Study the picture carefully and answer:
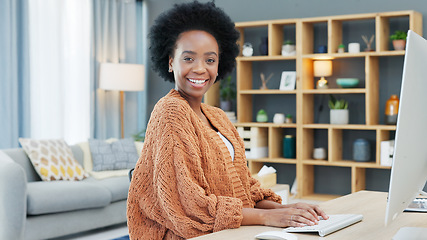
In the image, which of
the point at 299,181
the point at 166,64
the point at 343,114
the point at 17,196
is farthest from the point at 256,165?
the point at 166,64

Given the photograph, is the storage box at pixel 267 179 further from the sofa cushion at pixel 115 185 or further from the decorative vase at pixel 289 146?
the decorative vase at pixel 289 146

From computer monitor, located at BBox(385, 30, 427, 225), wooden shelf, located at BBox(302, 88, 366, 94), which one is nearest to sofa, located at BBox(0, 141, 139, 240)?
wooden shelf, located at BBox(302, 88, 366, 94)

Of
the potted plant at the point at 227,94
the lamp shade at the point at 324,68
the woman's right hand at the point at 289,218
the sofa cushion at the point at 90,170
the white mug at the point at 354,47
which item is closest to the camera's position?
the woman's right hand at the point at 289,218

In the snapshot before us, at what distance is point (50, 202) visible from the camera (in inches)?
156

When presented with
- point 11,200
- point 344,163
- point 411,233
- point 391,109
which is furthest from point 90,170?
point 411,233

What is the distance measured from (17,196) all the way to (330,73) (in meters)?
3.42

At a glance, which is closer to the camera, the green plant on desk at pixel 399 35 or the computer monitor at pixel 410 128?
the computer monitor at pixel 410 128

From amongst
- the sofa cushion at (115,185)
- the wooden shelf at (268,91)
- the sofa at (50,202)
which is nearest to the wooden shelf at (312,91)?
the wooden shelf at (268,91)

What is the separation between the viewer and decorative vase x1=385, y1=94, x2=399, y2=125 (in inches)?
210

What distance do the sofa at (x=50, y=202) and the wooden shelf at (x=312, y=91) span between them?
6.27 feet

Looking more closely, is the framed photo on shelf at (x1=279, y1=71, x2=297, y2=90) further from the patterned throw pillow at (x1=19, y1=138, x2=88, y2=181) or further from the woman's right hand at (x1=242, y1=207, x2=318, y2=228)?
the woman's right hand at (x1=242, y1=207, x2=318, y2=228)

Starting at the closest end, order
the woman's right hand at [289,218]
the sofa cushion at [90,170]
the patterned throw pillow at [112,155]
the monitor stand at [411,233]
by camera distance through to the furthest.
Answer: the monitor stand at [411,233]
the woman's right hand at [289,218]
the sofa cushion at [90,170]
the patterned throw pillow at [112,155]

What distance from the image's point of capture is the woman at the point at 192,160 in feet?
4.72

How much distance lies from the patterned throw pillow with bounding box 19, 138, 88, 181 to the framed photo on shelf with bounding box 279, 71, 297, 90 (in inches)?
92.2
